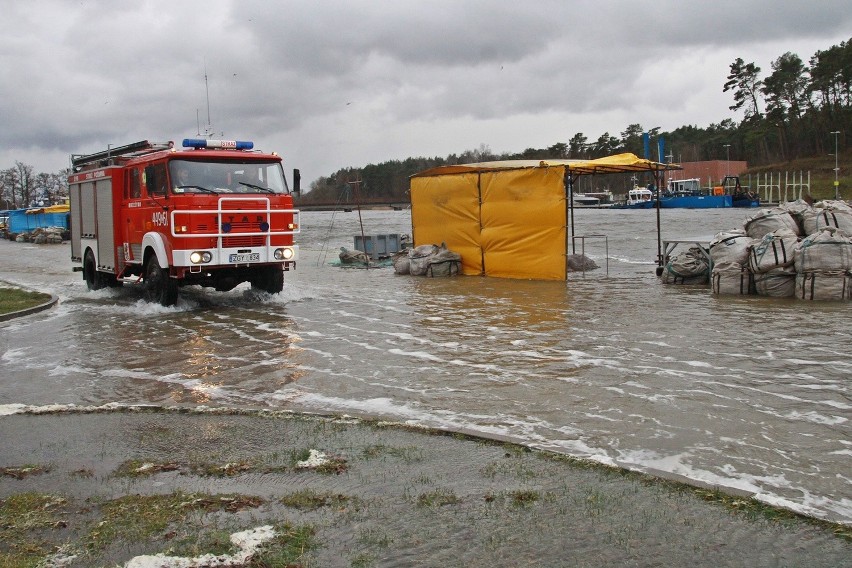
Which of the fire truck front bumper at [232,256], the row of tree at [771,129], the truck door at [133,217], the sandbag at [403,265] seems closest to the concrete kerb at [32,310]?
the truck door at [133,217]

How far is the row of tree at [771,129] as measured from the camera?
325ft

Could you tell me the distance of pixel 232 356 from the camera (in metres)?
10.3

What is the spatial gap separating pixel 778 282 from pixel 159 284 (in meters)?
11.6

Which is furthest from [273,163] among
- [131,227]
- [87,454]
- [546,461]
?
[546,461]

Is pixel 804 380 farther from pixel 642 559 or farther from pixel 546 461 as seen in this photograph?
pixel 642 559

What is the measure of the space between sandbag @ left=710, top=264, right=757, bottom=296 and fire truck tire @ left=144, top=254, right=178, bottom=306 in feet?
34.5

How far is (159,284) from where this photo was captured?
14562 mm

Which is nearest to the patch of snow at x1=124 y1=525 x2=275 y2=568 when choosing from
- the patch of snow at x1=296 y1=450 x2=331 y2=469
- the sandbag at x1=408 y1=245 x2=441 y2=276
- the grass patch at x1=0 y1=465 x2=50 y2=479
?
the patch of snow at x1=296 y1=450 x2=331 y2=469

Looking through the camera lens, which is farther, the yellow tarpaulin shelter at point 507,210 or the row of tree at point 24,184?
the row of tree at point 24,184

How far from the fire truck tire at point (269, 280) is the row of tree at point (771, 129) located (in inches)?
2840

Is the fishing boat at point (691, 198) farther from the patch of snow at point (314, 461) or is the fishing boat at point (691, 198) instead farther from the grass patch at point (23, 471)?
the grass patch at point (23, 471)

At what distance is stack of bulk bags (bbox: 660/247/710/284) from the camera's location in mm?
16984

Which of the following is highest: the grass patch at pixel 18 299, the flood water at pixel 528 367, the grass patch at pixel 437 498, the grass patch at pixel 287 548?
the grass patch at pixel 18 299

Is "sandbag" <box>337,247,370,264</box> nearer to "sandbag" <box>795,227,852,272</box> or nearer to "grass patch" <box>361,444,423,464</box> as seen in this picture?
"sandbag" <box>795,227,852,272</box>
